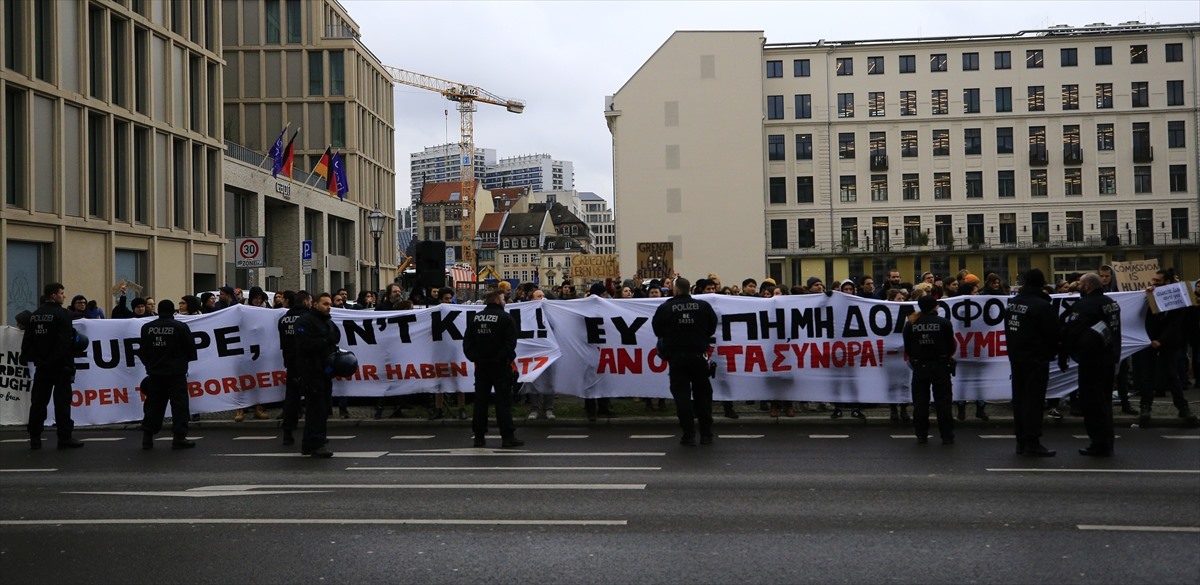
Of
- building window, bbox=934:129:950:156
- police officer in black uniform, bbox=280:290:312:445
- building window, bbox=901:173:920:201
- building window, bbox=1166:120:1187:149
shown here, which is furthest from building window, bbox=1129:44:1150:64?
police officer in black uniform, bbox=280:290:312:445

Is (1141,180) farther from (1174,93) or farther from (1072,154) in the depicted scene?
(1174,93)

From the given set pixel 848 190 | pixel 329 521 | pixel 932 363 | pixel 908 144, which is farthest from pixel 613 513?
pixel 908 144

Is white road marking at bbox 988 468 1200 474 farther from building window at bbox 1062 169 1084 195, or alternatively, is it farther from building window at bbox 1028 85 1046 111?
building window at bbox 1028 85 1046 111

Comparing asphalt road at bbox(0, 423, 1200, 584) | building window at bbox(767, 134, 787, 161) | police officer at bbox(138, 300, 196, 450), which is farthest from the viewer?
building window at bbox(767, 134, 787, 161)

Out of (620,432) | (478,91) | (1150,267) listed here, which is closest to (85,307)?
(620,432)

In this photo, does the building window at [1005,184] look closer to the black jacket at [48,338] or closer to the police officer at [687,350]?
the police officer at [687,350]

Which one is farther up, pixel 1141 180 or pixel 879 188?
pixel 879 188

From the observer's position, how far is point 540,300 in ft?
52.8

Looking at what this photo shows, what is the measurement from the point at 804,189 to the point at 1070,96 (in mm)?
19815

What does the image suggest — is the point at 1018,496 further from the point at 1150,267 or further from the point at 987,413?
the point at 1150,267

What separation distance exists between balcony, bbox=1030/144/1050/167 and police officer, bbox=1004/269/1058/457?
71923mm

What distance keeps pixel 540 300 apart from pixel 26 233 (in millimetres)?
18571

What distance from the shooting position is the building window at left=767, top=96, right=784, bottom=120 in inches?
3113

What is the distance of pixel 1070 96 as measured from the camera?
7756cm
